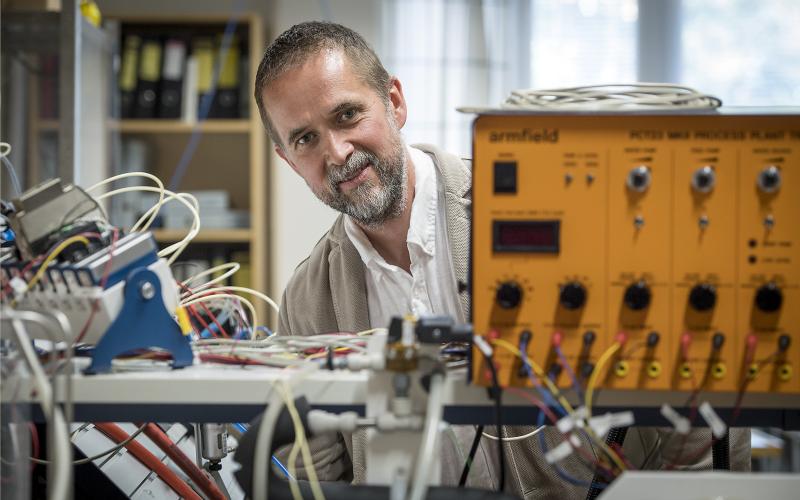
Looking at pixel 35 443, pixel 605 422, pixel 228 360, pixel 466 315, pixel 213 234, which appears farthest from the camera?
pixel 213 234

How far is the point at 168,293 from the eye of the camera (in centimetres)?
100

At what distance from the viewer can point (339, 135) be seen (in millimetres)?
1714

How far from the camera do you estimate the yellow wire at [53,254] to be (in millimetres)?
930

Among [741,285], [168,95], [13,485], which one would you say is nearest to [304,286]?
[13,485]

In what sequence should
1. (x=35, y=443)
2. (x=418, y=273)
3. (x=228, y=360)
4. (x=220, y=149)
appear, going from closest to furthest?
1. (x=228, y=360)
2. (x=35, y=443)
3. (x=418, y=273)
4. (x=220, y=149)

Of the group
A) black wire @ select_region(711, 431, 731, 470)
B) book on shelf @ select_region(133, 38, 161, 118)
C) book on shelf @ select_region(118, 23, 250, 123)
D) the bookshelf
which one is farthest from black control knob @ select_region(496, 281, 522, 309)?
book on shelf @ select_region(133, 38, 161, 118)

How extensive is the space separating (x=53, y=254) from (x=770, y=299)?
78 cm

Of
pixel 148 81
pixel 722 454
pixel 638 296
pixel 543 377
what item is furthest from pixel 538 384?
pixel 148 81

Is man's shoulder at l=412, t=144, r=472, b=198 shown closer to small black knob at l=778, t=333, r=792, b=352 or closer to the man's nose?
the man's nose

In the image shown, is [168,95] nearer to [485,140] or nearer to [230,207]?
[230,207]

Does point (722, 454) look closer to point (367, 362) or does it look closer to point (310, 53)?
point (367, 362)

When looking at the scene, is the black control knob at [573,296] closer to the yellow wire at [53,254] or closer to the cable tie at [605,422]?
the cable tie at [605,422]

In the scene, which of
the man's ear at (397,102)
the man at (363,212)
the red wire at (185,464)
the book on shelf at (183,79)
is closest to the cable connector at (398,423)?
the red wire at (185,464)

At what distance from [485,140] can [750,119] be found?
28cm
